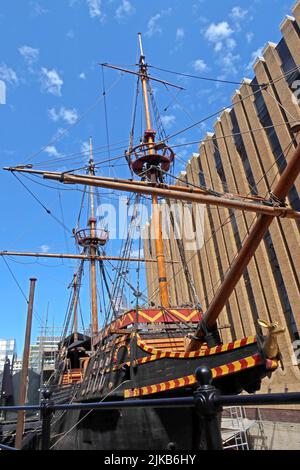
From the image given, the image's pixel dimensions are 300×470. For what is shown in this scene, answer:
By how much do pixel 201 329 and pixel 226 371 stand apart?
1.35 m

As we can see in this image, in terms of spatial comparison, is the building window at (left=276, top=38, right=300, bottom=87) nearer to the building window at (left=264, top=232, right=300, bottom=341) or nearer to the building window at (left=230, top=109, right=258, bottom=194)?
the building window at (left=230, top=109, right=258, bottom=194)

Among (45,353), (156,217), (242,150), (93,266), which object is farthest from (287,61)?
(45,353)

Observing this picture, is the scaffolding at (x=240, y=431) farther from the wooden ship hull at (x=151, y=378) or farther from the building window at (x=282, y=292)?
the wooden ship hull at (x=151, y=378)

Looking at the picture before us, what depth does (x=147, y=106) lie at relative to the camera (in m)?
17.5

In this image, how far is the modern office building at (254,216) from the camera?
21250 millimetres

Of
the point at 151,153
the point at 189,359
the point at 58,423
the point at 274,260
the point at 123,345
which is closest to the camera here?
the point at 189,359

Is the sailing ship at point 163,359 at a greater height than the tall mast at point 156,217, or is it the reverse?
the tall mast at point 156,217

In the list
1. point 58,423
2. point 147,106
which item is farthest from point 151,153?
point 58,423

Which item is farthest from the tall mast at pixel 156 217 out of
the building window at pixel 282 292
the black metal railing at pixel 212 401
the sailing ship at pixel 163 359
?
the building window at pixel 282 292

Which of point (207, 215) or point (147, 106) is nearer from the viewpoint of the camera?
point (147, 106)

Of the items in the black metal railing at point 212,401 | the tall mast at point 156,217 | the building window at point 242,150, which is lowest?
the black metal railing at point 212,401

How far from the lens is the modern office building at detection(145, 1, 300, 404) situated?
837 inches
